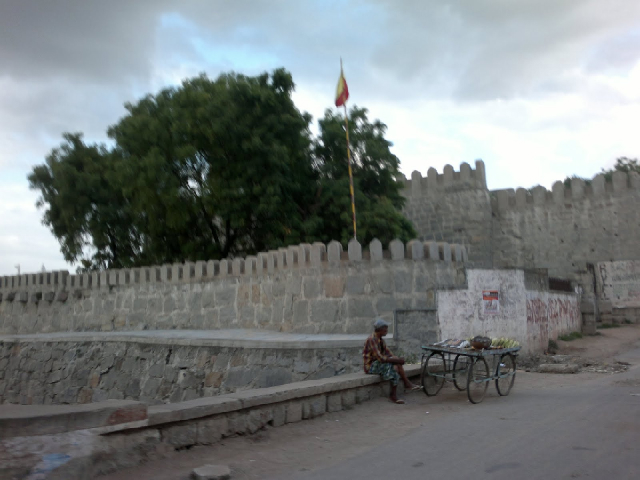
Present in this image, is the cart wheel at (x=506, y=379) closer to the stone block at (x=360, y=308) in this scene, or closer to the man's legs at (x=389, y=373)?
the man's legs at (x=389, y=373)

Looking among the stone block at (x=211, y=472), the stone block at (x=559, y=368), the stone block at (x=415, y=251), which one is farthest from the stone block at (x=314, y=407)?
the stone block at (x=559, y=368)

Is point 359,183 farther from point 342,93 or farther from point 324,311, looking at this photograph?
point 324,311

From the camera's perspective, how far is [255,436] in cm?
561

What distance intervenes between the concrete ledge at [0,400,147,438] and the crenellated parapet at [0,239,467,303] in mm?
7335

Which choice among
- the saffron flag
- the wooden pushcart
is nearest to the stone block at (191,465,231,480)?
the wooden pushcart

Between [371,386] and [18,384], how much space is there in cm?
1459

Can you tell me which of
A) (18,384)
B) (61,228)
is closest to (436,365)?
(18,384)

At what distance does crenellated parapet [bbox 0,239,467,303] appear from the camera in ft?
Result: 37.7

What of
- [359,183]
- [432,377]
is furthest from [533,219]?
[432,377]

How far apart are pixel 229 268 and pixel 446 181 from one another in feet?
46.1

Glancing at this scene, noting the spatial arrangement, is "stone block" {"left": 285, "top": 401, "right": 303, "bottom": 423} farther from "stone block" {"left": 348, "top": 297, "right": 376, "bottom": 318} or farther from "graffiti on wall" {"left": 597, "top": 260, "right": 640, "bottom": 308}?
"graffiti on wall" {"left": 597, "top": 260, "right": 640, "bottom": 308}

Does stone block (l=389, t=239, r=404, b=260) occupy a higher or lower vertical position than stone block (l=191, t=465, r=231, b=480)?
higher

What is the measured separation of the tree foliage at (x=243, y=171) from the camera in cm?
1580

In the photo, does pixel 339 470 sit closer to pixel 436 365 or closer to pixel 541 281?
pixel 436 365
